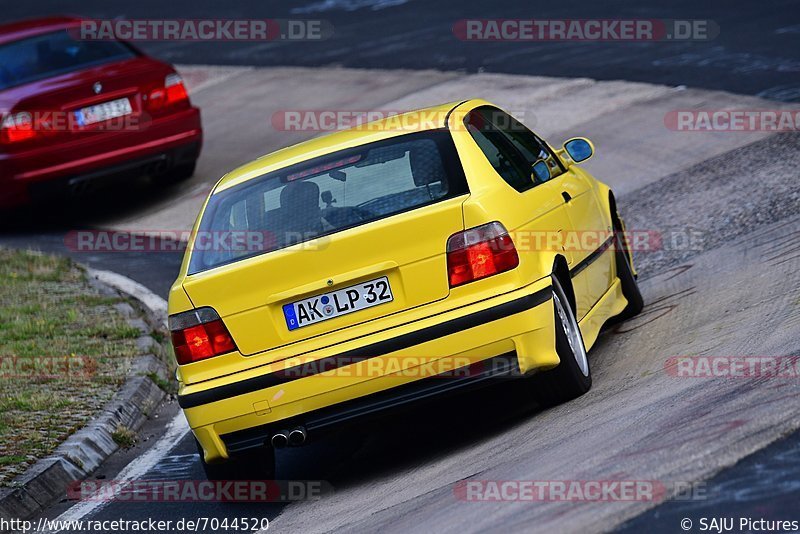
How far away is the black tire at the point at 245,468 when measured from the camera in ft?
22.3

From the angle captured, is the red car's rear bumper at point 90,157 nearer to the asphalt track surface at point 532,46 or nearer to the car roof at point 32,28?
the car roof at point 32,28

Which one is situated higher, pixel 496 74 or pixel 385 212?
pixel 385 212

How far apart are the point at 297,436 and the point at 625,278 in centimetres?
281

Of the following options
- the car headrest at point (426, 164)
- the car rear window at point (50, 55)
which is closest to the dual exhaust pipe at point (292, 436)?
the car headrest at point (426, 164)

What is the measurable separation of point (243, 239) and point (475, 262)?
1.13m

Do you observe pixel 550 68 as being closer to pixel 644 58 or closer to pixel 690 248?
pixel 644 58

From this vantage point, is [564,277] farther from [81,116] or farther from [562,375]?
[81,116]

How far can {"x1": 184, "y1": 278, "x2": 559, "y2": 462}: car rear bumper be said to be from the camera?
246 inches

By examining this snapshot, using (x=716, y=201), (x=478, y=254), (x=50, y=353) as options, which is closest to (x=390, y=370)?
(x=478, y=254)

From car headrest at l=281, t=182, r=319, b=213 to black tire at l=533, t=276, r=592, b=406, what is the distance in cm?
117

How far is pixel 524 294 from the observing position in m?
6.34

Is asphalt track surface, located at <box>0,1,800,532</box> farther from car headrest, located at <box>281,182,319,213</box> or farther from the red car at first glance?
car headrest, located at <box>281,182,319,213</box>

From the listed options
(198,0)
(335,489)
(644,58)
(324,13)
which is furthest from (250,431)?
(198,0)

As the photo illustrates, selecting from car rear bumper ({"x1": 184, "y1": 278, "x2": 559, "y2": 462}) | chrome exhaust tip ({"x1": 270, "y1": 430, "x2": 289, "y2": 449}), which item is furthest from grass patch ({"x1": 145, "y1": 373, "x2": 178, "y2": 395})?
chrome exhaust tip ({"x1": 270, "y1": 430, "x2": 289, "y2": 449})
